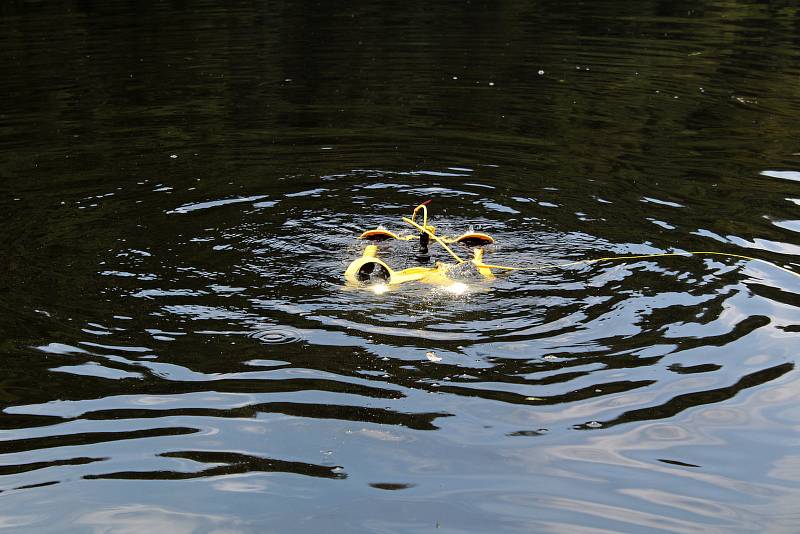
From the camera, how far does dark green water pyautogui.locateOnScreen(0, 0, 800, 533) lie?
4.45 metres

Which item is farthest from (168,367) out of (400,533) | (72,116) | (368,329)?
(72,116)

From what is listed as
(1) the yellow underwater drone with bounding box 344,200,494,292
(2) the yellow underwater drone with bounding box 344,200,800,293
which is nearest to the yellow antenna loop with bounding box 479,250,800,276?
(2) the yellow underwater drone with bounding box 344,200,800,293

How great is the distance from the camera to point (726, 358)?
560 centimetres

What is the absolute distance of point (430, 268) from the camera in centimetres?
673

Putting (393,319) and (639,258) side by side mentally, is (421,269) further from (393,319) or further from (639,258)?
(639,258)

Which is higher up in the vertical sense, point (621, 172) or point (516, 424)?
point (621, 172)

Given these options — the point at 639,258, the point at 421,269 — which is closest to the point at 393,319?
the point at 421,269

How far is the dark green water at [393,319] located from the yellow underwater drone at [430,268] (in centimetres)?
12

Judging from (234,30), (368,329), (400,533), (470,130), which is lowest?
(400,533)

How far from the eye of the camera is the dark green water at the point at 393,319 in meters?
4.45

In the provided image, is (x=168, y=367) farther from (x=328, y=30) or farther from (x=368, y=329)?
(x=328, y=30)

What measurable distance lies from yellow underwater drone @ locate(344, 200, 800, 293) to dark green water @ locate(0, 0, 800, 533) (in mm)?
118

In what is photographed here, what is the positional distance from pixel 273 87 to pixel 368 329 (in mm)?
8519

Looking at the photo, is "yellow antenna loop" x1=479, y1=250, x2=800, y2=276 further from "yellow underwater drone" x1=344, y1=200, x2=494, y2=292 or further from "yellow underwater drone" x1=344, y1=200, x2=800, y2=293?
"yellow underwater drone" x1=344, y1=200, x2=494, y2=292
